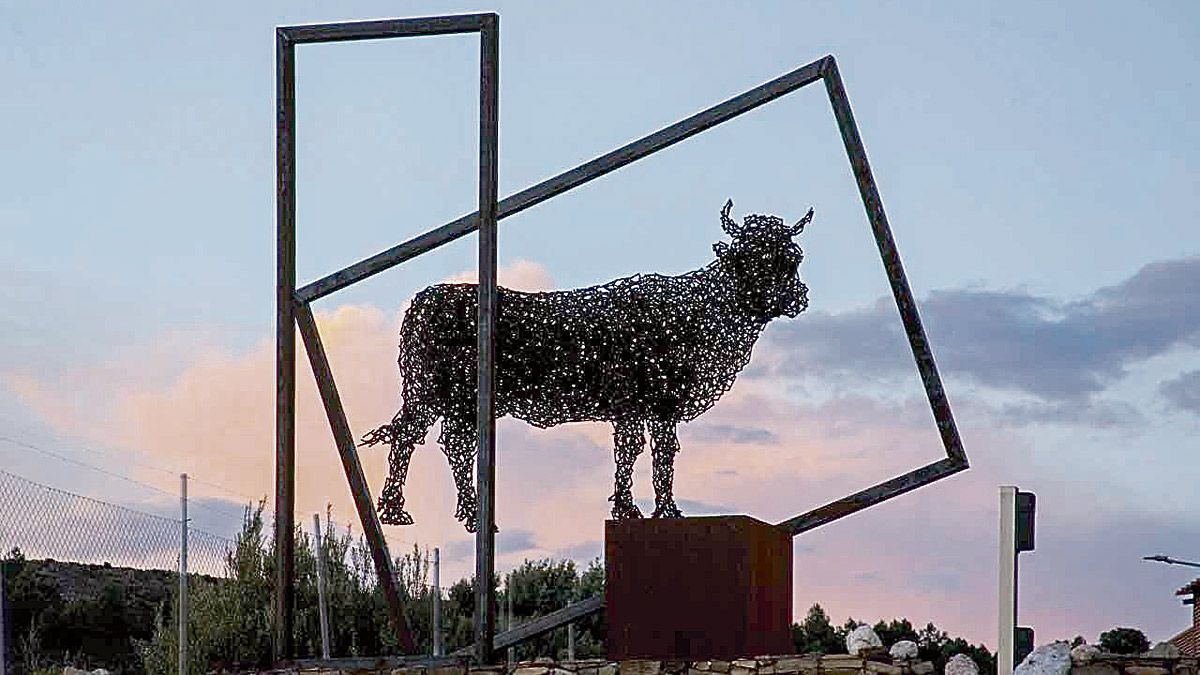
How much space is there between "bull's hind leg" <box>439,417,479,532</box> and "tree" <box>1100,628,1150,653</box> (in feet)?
24.4

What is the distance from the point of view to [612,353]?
30.3ft

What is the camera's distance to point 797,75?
31.8 ft

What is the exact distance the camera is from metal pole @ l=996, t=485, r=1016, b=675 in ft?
23.3

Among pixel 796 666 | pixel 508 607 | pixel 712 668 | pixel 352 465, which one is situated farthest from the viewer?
pixel 508 607

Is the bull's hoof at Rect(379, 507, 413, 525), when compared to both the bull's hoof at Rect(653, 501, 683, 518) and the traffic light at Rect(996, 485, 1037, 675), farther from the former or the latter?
the traffic light at Rect(996, 485, 1037, 675)

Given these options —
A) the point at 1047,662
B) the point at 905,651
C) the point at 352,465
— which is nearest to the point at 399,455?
the point at 352,465

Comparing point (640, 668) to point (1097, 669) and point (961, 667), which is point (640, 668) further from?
point (961, 667)

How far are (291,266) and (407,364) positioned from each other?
766 millimetres

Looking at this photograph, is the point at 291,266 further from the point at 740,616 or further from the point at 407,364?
the point at 740,616

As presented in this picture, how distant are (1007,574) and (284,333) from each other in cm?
389

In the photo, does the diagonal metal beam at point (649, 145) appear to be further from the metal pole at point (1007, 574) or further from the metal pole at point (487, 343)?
the metal pole at point (1007, 574)

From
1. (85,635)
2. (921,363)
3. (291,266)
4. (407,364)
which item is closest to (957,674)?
(921,363)

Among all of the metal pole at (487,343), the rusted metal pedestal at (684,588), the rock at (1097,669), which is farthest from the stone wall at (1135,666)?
the metal pole at (487,343)

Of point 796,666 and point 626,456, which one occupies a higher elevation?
point 626,456
